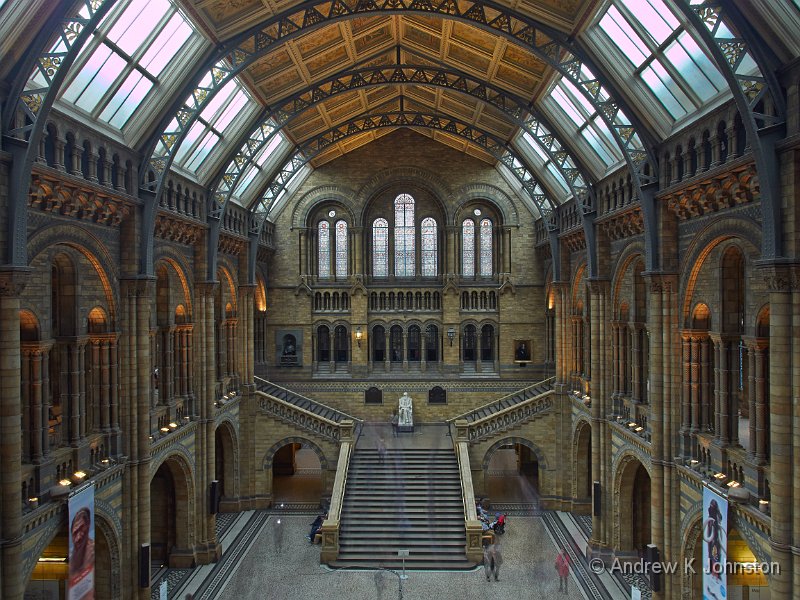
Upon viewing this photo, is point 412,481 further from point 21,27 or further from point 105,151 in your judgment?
point 21,27

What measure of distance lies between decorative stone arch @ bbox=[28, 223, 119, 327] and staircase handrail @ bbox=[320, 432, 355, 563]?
1159 cm

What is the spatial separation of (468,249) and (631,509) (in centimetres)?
1850

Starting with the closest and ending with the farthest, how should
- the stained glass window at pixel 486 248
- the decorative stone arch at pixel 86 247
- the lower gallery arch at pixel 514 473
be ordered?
the decorative stone arch at pixel 86 247 < the lower gallery arch at pixel 514 473 < the stained glass window at pixel 486 248

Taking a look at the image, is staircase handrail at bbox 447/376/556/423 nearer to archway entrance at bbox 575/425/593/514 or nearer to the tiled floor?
archway entrance at bbox 575/425/593/514

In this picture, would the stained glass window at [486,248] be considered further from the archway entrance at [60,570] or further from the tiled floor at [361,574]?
the archway entrance at [60,570]

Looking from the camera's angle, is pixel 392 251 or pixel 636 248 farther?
pixel 392 251

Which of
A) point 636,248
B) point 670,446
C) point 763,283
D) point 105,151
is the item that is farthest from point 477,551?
point 105,151

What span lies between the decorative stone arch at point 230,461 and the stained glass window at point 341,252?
11969 millimetres

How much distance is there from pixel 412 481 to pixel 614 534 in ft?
29.7

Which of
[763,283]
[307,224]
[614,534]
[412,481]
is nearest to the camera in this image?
[763,283]

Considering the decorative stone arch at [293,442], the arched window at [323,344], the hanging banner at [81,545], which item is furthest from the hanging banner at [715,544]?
the arched window at [323,344]

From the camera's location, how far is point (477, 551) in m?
23.2

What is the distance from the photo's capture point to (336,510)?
24.6 metres

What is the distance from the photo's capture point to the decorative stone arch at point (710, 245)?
1383 cm
